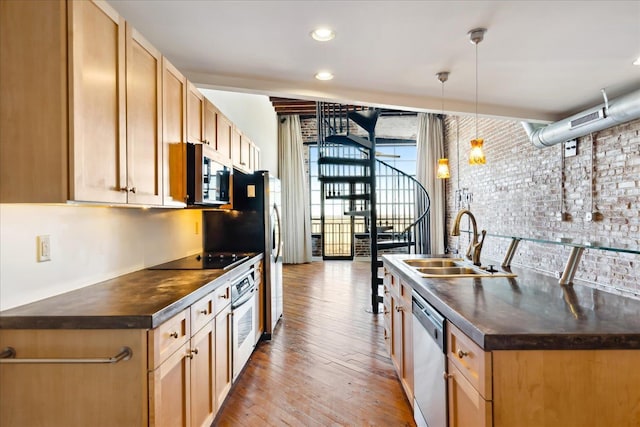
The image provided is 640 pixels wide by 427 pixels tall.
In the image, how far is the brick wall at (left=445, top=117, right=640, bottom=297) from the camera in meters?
3.20

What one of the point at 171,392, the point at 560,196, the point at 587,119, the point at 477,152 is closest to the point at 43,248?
the point at 171,392

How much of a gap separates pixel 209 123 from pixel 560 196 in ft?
12.9

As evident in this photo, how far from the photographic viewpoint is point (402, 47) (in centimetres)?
236

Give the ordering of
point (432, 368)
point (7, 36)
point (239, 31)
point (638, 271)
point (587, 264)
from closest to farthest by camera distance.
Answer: point (7, 36) → point (432, 368) → point (239, 31) → point (638, 271) → point (587, 264)

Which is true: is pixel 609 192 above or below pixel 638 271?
above

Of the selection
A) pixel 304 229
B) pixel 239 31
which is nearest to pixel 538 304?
pixel 239 31

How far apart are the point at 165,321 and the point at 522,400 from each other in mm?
1335

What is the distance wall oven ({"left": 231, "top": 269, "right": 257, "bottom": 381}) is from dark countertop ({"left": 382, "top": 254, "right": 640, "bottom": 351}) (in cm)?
132

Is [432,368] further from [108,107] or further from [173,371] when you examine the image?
[108,107]

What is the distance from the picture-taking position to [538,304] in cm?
144

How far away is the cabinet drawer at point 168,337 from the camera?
1.35 meters

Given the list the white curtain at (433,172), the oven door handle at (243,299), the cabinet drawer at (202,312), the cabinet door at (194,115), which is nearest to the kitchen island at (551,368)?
the cabinet drawer at (202,312)

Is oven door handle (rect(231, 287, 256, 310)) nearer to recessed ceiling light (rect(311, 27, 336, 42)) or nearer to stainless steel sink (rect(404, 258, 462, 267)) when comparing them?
stainless steel sink (rect(404, 258, 462, 267))

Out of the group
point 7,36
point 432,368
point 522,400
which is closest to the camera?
point 522,400
